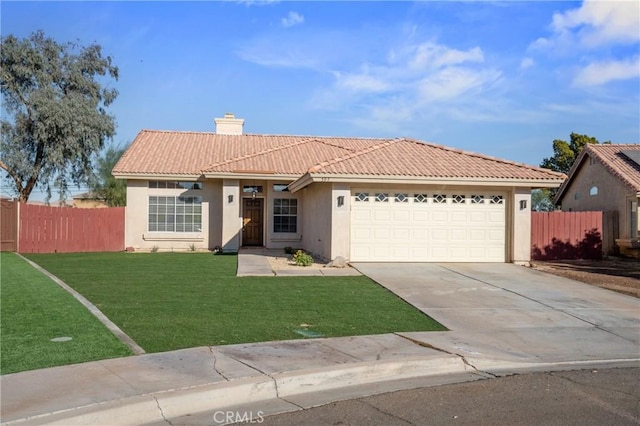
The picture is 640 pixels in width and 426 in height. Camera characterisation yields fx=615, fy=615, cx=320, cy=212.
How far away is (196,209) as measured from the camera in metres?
25.4

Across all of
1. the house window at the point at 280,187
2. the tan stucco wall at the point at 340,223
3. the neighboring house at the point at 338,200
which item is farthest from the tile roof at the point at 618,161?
the house window at the point at 280,187

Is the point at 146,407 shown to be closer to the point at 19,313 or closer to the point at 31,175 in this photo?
the point at 19,313

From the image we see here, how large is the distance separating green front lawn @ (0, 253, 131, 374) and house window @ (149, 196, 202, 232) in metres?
12.2

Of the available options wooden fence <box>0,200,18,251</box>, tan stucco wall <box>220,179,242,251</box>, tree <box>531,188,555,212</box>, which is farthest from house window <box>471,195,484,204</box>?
tree <box>531,188,555,212</box>

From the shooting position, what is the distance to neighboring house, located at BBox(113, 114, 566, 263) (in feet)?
60.4

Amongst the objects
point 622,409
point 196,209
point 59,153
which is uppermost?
point 59,153

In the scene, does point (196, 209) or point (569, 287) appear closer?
point (569, 287)

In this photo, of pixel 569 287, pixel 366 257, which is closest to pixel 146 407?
pixel 569 287

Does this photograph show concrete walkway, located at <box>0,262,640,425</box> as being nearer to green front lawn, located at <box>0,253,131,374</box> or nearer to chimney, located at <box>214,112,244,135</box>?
green front lawn, located at <box>0,253,131,374</box>

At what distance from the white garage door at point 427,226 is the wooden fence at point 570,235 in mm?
3802

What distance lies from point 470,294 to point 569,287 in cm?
311

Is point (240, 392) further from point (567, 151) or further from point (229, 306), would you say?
point (567, 151)

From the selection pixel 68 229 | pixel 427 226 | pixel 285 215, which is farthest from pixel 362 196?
pixel 68 229

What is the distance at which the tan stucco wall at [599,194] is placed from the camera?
2408cm
